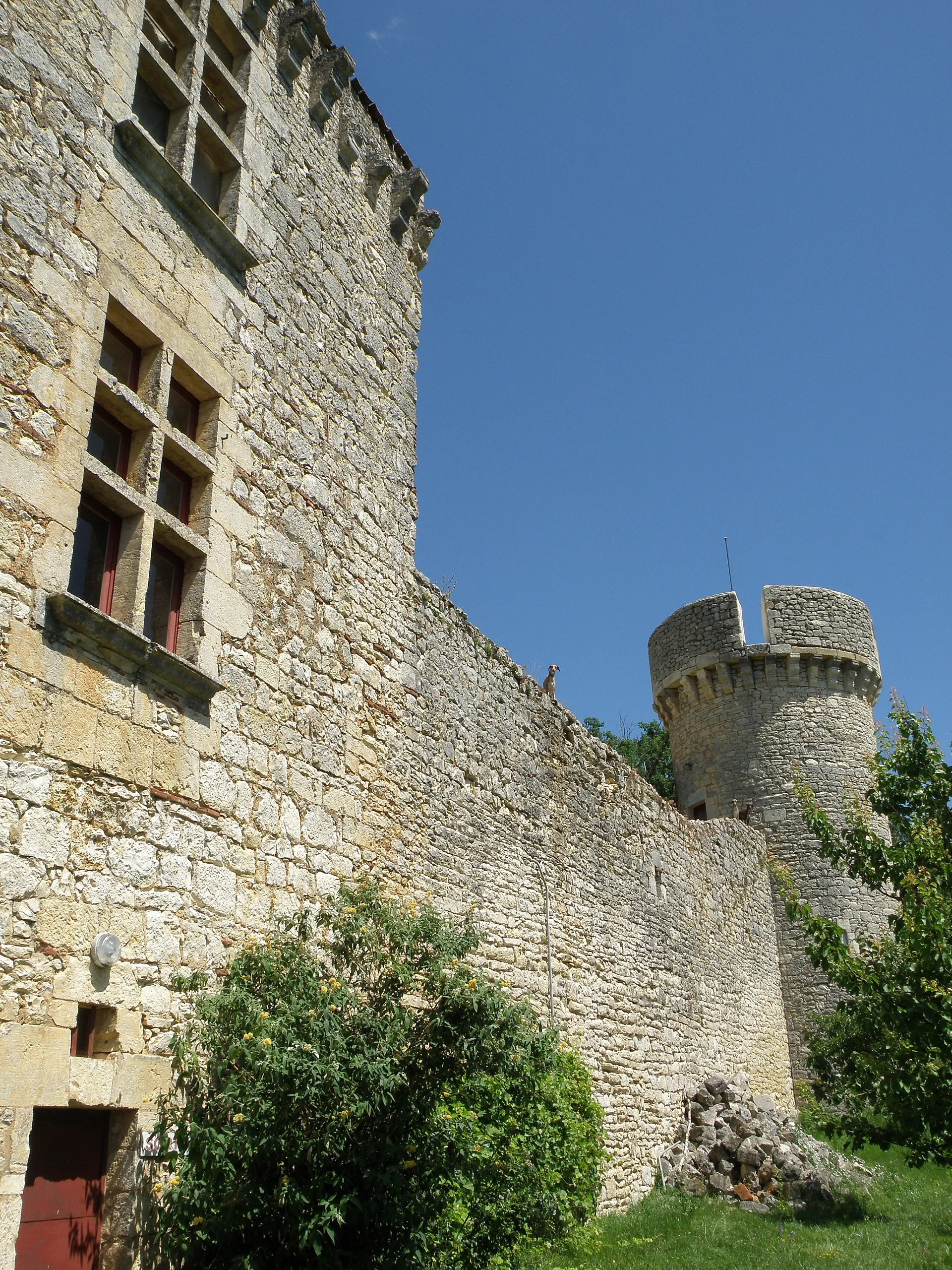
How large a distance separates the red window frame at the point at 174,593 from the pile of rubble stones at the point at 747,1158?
26.7ft

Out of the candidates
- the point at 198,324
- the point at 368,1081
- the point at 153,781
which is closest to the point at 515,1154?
the point at 368,1081

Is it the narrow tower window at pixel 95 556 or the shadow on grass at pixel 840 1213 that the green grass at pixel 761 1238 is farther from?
the narrow tower window at pixel 95 556

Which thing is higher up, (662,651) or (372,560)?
(662,651)

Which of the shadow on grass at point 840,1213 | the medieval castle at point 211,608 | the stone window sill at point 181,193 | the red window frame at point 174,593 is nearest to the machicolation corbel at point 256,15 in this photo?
the medieval castle at point 211,608

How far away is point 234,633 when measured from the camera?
5.85m

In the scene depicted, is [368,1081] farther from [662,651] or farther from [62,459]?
[662,651]

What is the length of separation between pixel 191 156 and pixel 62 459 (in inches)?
96.2

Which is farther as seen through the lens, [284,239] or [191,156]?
[284,239]

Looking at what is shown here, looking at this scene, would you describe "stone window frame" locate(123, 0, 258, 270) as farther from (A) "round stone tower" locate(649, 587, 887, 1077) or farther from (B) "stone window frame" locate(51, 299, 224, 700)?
(A) "round stone tower" locate(649, 587, 887, 1077)

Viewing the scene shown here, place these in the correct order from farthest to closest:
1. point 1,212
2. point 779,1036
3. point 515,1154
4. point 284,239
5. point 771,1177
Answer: point 779,1036 → point 771,1177 → point 284,239 → point 515,1154 → point 1,212

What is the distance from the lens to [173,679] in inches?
206

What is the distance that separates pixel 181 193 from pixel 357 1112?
16.1 feet

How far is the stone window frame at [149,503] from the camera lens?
4938mm

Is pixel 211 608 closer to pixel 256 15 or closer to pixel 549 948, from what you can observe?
pixel 256 15
